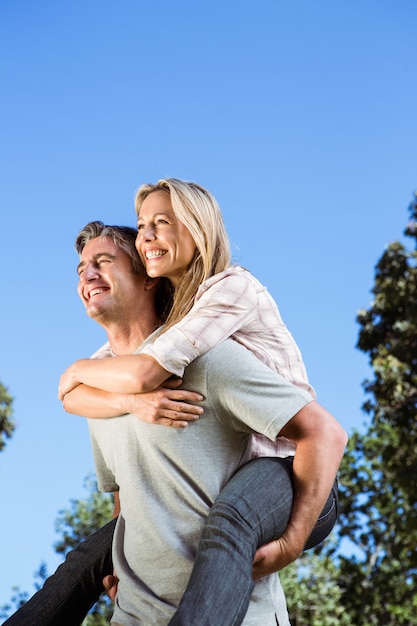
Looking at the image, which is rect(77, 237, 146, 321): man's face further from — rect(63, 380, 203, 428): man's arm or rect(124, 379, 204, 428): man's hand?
rect(124, 379, 204, 428): man's hand

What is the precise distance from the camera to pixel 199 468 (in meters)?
2.65

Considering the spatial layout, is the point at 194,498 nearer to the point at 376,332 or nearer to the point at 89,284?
the point at 89,284

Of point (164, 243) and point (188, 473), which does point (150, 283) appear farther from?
point (188, 473)

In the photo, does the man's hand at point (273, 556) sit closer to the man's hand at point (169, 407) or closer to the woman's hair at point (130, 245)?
the man's hand at point (169, 407)

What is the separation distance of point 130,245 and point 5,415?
604 inches

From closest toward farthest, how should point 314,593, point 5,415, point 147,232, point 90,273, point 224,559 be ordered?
1. point 224,559
2. point 147,232
3. point 90,273
4. point 5,415
5. point 314,593

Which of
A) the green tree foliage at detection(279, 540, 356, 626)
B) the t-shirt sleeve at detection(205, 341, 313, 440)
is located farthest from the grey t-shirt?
the green tree foliage at detection(279, 540, 356, 626)

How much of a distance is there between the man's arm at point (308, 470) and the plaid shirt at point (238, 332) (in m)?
0.19

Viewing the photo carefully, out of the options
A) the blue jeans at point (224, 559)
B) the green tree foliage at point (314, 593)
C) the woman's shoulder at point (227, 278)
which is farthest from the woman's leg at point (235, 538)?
the green tree foliage at point (314, 593)

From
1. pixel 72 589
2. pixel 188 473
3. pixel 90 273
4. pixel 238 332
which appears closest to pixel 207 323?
pixel 238 332

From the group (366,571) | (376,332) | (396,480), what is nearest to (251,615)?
(396,480)

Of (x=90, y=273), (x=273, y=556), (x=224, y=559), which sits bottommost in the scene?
(x=224, y=559)

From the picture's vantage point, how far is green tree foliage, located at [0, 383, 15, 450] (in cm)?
1767

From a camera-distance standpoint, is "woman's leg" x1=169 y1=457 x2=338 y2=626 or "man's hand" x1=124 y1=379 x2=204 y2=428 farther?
"man's hand" x1=124 y1=379 x2=204 y2=428
